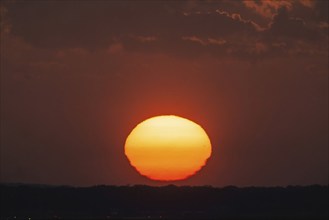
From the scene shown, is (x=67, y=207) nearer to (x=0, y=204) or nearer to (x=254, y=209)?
(x=0, y=204)

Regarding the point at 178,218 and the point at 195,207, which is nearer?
the point at 178,218

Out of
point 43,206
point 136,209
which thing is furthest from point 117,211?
point 43,206

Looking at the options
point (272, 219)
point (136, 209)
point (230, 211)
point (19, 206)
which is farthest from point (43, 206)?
point (272, 219)

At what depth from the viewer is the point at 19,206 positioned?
197 metres

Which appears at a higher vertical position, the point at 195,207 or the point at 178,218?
the point at 195,207

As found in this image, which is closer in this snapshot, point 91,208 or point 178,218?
point 178,218

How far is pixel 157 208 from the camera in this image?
192m

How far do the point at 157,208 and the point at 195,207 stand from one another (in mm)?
8414

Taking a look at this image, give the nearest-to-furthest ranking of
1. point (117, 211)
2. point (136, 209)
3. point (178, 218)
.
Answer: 1. point (178, 218)
2. point (117, 211)
3. point (136, 209)

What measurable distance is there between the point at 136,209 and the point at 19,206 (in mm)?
24441

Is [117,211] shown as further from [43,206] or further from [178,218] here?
[178,218]

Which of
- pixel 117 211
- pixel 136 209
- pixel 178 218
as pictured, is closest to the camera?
pixel 178 218

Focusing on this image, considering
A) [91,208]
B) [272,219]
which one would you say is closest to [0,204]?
[91,208]

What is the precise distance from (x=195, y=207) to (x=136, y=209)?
12709 millimetres
